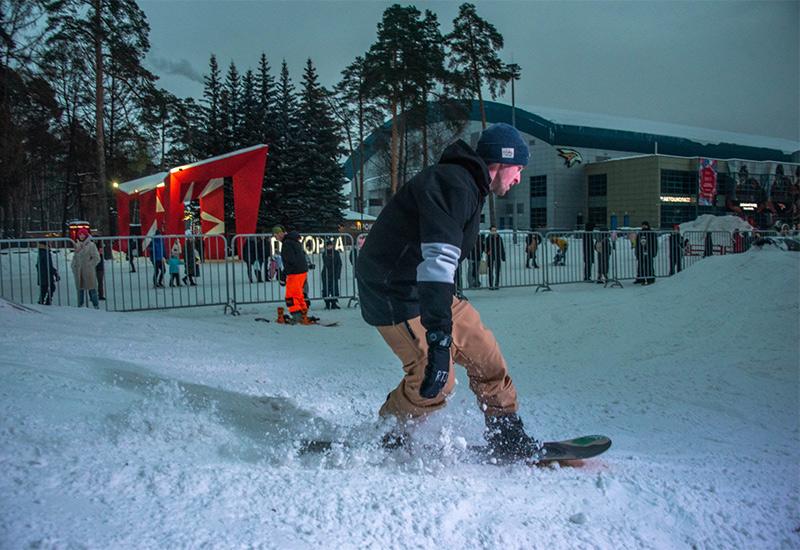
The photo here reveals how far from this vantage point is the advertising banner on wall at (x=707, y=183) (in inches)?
2040

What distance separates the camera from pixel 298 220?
112 ft

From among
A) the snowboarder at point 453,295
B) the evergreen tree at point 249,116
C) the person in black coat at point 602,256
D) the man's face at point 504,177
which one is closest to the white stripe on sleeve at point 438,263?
the snowboarder at point 453,295

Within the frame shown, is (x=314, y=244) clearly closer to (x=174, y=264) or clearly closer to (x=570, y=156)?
(x=174, y=264)

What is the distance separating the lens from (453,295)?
2.66 meters

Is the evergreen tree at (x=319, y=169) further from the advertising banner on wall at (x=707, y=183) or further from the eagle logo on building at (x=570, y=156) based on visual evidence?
the advertising banner on wall at (x=707, y=183)

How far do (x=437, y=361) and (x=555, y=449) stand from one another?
943 mm

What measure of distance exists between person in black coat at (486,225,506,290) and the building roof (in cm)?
3145

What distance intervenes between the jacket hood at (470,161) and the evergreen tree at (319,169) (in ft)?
105

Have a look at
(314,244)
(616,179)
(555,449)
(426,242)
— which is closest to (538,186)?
(616,179)

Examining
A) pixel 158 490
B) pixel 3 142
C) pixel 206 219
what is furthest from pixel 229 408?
pixel 206 219

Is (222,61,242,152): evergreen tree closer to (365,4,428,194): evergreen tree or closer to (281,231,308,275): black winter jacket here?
(365,4,428,194): evergreen tree

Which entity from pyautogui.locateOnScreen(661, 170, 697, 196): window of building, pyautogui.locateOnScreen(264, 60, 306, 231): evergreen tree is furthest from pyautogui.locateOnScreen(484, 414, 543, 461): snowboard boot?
pyautogui.locateOnScreen(661, 170, 697, 196): window of building

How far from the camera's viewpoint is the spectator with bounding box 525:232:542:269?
43.2ft

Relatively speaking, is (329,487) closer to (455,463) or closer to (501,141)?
(455,463)
